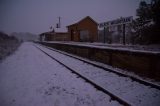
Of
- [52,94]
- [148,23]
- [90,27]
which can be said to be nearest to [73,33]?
[90,27]

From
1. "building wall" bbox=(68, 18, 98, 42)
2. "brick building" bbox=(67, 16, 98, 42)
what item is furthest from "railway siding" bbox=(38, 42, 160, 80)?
"building wall" bbox=(68, 18, 98, 42)

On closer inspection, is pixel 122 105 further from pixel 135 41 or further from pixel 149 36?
pixel 135 41

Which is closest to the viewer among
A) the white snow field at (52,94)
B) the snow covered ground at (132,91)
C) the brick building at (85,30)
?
the snow covered ground at (132,91)

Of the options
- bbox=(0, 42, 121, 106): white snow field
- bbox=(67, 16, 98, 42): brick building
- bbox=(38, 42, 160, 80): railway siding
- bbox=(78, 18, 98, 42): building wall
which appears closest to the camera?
bbox=(0, 42, 121, 106): white snow field

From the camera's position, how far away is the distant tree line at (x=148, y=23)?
17052 millimetres

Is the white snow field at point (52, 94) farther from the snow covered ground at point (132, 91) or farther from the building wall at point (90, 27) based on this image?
the building wall at point (90, 27)

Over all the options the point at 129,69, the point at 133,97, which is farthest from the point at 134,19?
the point at 133,97

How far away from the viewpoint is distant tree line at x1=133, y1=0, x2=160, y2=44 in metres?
17.1

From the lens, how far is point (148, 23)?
18.2 metres

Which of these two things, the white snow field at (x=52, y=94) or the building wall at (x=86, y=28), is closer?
the white snow field at (x=52, y=94)

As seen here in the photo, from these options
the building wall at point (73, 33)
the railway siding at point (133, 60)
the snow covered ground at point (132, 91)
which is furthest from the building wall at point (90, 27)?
the snow covered ground at point (132, 91)

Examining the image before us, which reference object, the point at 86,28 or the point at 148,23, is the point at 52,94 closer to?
the point at 148,23

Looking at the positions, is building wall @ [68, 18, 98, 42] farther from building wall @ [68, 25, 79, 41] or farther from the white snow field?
the white snow field

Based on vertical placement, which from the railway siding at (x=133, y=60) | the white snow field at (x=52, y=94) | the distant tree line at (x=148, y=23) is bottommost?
the white snow field at (x=52, y=94)
